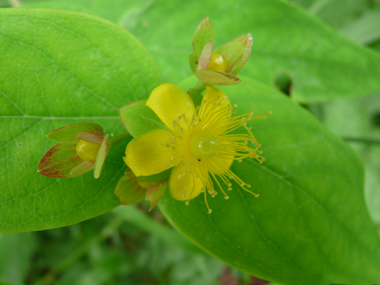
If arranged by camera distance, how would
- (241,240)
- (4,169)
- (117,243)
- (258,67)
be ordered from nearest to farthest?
(4,169) < (241,240) < (258,67) < (117,243)

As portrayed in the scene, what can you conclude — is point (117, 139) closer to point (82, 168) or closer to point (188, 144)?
point (82, 168)

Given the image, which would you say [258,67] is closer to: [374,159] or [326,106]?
[326,106]

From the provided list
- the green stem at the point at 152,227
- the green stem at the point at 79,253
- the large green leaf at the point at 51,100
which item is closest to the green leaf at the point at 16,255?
the green stem at the point at 79,253

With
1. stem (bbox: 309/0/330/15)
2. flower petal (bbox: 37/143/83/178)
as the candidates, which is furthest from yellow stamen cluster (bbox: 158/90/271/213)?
stem (bbox: 309/0/330/15)

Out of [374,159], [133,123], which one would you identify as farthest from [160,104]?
[374,159]

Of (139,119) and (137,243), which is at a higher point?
(139,119)

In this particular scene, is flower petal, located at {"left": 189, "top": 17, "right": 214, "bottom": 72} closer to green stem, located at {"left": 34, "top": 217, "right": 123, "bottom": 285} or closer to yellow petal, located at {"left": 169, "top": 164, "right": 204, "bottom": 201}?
yellow petal, located at {"left": 169, "top": 164, "right": 204, "bottom": 201}

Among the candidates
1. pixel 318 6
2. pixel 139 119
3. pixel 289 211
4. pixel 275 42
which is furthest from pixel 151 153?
pixel 318 6
